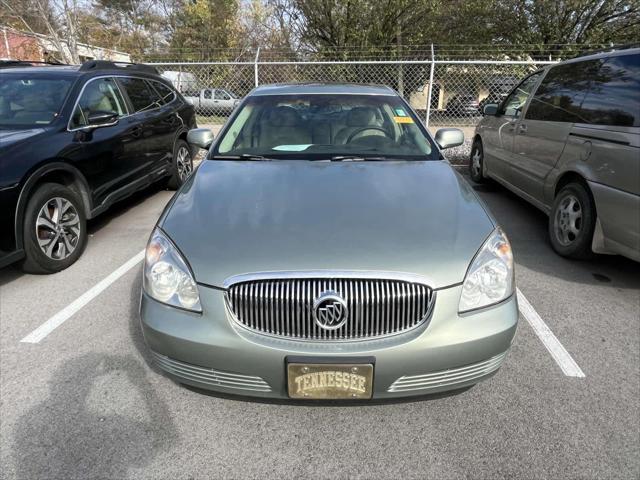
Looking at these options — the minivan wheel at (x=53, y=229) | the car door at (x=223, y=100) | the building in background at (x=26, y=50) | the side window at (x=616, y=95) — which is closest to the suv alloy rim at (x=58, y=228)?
the minivan wheel at (x=53, y=229)

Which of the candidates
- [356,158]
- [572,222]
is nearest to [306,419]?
[356,158]

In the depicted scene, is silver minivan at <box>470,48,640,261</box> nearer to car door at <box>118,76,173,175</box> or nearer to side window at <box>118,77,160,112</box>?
car door at <box>118,76,173,175</box>

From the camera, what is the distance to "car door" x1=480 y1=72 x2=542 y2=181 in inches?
220

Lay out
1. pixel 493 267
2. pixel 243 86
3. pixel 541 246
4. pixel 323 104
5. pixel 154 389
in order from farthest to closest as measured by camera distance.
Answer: pixel 243 86
pixel 541 246
pixel 323 104
pixel 154 389
pixel 493 267

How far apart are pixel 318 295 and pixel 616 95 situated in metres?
3.29

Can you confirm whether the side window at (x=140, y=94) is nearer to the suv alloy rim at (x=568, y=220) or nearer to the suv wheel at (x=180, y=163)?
the suv wheel at (x=180, y=163)

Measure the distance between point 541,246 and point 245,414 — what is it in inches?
142

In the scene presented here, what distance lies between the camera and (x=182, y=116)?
22.0 feet

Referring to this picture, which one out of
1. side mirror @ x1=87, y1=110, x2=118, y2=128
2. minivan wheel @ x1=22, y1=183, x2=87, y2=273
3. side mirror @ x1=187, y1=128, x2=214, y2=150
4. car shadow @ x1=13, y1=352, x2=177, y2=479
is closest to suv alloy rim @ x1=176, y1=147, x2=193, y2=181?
side mirror @ x1=87, y1=110, x2=118, y2=128

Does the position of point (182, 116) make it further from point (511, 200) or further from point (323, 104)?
point (511, 200)

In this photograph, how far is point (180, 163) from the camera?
21.9 feet

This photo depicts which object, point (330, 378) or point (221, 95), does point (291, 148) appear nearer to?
point (330, 378)

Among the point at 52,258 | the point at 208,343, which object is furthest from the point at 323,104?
the point at 52,258

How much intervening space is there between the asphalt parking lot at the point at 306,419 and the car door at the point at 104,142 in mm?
1720
